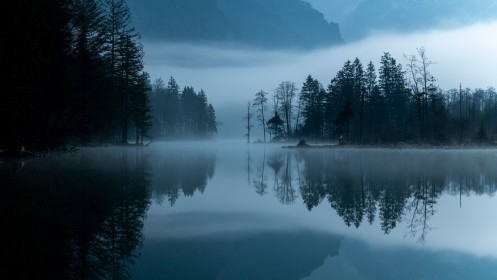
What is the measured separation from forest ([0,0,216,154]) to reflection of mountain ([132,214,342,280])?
15552 mm

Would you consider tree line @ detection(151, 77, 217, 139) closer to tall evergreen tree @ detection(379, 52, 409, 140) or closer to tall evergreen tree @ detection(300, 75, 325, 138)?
tall evergreen tree @ detection(300, 75, 325, 138)

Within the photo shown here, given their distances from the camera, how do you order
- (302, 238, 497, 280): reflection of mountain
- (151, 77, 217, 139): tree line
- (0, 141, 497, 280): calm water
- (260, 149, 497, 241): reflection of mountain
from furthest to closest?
(151, 77, 217, 139): tree line < (260, 149, 497, 241): reflection of mountain < (0, 141, 497, 280): calm water < (302, 238, 497, 280): reflection of mountain

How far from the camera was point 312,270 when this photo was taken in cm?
760

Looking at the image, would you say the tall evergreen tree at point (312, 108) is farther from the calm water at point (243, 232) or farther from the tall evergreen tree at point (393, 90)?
the calm water at point (243, 232)

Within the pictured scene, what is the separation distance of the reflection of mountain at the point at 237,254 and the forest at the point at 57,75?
612 inches

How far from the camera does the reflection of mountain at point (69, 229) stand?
6.86 meters

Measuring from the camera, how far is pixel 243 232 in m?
10.2

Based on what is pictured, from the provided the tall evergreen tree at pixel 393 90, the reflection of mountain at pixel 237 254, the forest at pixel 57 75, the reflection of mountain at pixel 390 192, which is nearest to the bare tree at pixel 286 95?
the tall evergreen tree at pixel 393 90

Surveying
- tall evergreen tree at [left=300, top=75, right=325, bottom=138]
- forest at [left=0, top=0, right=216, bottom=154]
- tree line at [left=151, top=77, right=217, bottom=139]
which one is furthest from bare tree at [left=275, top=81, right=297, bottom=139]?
forest at [left=0, top=0, right=216, bottom=154]

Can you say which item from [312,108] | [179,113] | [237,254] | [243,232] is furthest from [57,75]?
[179,113]

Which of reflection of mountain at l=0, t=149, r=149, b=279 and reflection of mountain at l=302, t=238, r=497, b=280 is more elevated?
reflection of mountain at l=0, t=149, r=149, b=279

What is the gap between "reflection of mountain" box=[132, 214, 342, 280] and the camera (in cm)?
723

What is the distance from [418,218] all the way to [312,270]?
5.16 metres

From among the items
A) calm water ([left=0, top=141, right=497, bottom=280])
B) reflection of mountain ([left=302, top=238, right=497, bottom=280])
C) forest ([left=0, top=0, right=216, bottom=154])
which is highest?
forest ([left=0, top=0, right=216, bottom=154])
